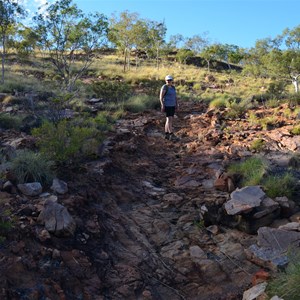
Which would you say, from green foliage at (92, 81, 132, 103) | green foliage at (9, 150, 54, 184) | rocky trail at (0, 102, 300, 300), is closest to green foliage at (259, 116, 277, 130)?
rocky trail at (0, 102, 300, 300)

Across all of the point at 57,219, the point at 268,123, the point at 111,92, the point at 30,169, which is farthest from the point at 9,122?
the point at 268,123

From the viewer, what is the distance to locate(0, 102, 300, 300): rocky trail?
3.46 meters

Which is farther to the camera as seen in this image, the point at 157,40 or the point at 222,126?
the point at 157,40

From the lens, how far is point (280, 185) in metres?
5.53

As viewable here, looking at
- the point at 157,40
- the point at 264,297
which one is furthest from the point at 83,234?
the point at 157,40

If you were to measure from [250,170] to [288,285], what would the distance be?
3.51 m

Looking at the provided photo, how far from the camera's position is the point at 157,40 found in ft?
112

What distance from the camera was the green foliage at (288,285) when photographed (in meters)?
2.86

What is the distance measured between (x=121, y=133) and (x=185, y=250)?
533cm

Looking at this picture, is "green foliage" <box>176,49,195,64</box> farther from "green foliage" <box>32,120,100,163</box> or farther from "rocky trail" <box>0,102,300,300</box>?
"green foliage" <box>32,120,100,163</box>

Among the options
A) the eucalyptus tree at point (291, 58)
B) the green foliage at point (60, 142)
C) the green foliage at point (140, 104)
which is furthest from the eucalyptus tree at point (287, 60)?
the green foliage at point (60, 142)

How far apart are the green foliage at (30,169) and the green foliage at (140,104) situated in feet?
27.3

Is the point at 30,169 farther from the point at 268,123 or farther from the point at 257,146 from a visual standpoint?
the point at 268,123

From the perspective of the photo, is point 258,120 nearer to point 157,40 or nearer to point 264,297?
point 264,297
